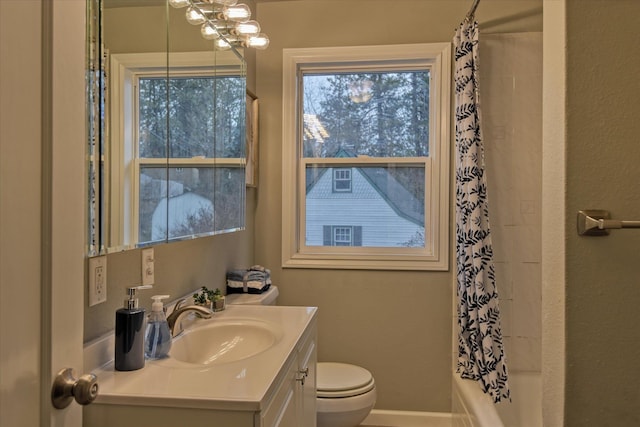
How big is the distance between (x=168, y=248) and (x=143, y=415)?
2.40 feet

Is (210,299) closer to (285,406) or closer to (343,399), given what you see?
(285,406)

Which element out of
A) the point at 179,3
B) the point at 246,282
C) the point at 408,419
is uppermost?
the point at 179,3

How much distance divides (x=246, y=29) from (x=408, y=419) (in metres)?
2.31

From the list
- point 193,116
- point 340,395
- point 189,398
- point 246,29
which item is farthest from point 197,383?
point 246,29

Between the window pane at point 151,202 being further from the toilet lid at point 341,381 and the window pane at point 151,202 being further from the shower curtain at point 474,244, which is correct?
the shower curtain at point 474,244

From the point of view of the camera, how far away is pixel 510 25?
100 inches

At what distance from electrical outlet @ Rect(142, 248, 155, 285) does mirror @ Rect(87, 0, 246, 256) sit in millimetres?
83

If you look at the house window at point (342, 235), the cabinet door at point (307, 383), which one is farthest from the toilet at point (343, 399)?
the house window at point (342, 235)

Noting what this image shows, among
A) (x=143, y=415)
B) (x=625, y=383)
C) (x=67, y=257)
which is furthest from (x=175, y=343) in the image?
(x=625, y=383)

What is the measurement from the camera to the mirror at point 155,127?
1098mm

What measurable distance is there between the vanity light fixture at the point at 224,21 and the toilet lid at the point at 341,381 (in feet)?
5.35

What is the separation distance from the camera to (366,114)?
275cm

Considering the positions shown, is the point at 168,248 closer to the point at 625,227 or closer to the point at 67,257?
the point at 67,257

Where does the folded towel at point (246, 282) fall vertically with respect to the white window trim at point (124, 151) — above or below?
below
